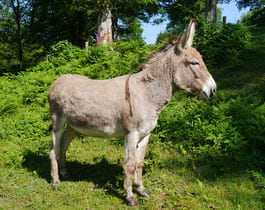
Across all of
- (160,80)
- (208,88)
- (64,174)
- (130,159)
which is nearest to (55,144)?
(64,174)

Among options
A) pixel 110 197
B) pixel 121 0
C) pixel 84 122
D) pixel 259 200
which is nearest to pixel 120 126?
pixel 84 122

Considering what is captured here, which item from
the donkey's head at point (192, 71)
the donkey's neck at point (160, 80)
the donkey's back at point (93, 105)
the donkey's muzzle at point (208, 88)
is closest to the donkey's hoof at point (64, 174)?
the donkey's back at point (93, 105)

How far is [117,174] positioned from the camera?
5.07 m

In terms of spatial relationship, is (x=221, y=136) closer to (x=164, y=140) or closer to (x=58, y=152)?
(x=164, y=140)

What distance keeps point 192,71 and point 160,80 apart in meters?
0.48

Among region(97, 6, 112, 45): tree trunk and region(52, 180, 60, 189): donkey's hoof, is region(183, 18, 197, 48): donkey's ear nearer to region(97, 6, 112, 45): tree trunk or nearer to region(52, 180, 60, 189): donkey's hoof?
region(52, 180, 60, 189): donkey's hoof

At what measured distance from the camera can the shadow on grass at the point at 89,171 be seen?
15.5 ft

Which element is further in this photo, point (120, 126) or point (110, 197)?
point (110, 197)

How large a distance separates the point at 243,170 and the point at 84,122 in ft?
9.58

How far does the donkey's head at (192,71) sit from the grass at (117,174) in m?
1.70

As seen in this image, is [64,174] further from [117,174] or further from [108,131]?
[108,131]

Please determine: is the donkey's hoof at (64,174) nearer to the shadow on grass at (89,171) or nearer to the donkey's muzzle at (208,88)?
Result: the shadow on grass at (89,171)

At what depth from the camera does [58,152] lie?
4.80m

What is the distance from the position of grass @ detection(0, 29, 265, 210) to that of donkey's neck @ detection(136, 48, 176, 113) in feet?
5.09
